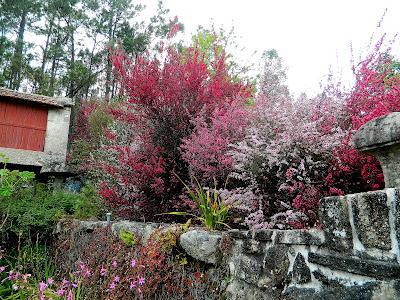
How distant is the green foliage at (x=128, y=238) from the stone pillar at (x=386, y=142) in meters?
2.54

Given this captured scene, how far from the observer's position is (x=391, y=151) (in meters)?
1.63

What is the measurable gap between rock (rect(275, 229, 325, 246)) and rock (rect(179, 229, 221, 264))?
66 cm

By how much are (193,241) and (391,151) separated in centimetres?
166

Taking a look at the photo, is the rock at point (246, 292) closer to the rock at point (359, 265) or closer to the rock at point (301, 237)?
the rock at point (301, 237)

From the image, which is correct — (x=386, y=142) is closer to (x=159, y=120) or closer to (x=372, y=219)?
(x=372, y=219)

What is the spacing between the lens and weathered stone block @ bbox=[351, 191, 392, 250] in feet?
4.66

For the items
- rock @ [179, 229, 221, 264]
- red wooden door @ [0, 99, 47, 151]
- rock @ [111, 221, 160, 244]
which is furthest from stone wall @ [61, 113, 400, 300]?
red wooden door @ [0, 99, 47, 151]

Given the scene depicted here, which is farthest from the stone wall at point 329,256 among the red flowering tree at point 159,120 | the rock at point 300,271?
the red flowering tree at point 159,120

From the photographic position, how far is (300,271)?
1840mm

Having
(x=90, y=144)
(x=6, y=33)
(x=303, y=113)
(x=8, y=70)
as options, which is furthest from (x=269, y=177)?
(x=6, y=33)

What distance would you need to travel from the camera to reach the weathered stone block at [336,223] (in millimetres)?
1588

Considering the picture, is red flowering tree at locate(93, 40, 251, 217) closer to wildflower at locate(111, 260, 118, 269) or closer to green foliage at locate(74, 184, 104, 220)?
wildflower at locate(111, 260, 118, 269)

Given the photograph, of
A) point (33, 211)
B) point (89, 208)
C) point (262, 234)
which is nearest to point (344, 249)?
point (262, 234)

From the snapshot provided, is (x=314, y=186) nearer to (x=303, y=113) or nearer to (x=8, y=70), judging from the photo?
(x=303, y=113)
